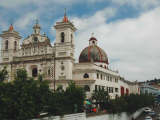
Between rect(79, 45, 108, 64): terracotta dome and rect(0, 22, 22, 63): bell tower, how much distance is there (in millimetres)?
16786

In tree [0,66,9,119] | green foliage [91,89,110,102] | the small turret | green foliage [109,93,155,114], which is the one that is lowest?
green foliage [109,93,155,114]

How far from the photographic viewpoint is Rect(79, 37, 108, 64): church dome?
54.7m

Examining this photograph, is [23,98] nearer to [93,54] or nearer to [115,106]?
[115,106]

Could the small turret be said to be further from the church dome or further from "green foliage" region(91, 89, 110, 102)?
"green foliage" region(91, 89, 110, 102)

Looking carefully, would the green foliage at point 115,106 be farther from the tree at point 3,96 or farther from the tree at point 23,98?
the tree at point 3,96

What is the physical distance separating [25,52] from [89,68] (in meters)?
15.0

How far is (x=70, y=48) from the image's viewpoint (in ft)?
147

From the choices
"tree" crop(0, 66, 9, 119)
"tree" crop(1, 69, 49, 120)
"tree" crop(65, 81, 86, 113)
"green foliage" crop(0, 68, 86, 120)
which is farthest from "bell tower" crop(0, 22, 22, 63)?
"tree" crop(0, 66, 9, 119)

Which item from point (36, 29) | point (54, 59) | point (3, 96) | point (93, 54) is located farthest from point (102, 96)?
point (36, 29)

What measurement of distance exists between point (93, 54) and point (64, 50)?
12121mm

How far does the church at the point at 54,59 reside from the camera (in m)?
44.3

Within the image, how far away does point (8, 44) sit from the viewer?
167 ft

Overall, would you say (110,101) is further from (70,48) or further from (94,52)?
(94,52)

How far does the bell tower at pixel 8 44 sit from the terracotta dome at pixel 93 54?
55.1 ft
